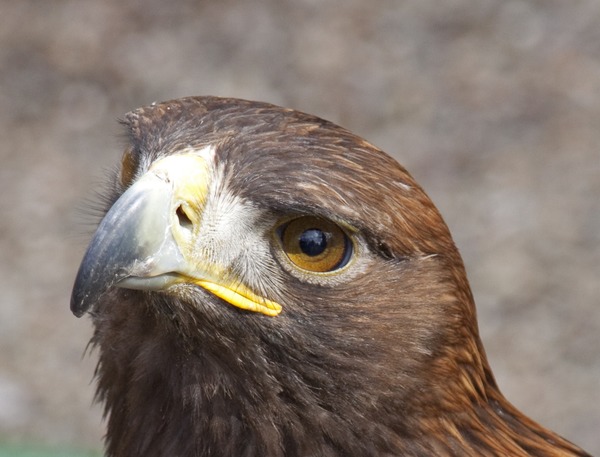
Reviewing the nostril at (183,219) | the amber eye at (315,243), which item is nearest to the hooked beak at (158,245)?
the nostril at (183,219)

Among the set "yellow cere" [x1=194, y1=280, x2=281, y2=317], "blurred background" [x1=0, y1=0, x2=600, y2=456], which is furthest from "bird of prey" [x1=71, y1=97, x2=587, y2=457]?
"blurred background" [x1=0, y1=0, x2=600, y2=456]

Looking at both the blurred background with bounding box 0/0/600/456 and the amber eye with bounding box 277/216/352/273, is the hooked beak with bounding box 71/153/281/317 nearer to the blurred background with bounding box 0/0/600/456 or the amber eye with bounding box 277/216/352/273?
the amber eye with bounding box 277/216/352/273

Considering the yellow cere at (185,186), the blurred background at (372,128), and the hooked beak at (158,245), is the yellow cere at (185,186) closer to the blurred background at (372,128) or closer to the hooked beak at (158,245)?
the hooked beak at (158,245)

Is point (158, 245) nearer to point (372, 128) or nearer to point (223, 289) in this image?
point (223, 289)

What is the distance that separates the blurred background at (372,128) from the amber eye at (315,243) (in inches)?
155

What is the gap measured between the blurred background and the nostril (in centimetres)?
394

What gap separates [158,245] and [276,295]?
1.02 ft

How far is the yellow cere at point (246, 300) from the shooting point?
106 inches

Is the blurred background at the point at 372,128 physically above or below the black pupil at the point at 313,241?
above

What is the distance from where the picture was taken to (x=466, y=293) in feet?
9.86

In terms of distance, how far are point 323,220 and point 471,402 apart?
26.4 inches

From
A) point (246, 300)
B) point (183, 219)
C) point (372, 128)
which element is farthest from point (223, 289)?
point (372, 128)

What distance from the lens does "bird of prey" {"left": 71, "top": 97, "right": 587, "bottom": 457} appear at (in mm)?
2654

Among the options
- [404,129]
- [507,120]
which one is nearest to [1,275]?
[404,129]
